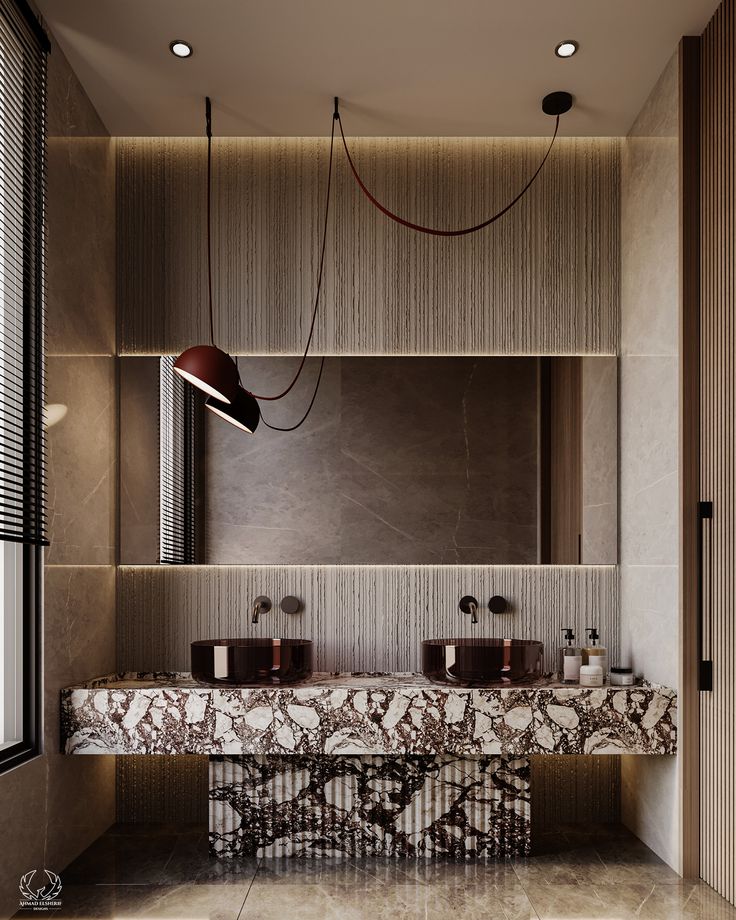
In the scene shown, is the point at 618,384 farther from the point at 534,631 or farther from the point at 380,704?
the point at 380,704

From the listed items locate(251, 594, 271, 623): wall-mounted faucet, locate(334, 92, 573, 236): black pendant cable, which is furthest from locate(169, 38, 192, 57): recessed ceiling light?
locate(251, 594, 271, 623): wall-mounted faucet

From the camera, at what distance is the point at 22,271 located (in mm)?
2674

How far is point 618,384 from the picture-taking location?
11.7 ft

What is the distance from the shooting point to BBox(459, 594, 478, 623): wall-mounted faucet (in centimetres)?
349

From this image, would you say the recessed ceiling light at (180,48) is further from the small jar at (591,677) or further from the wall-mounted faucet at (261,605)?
the small jar at (591,677)

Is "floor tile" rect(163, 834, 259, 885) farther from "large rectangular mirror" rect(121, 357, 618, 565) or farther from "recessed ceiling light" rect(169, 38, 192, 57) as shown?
"recessed ceiling light" rect(169, 38, 192, 57)

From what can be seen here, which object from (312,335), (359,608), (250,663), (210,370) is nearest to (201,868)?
(250,663)

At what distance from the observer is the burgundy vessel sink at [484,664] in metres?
3.04

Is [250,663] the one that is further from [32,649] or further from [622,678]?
[622,678]

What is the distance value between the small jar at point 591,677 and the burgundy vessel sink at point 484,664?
152mm

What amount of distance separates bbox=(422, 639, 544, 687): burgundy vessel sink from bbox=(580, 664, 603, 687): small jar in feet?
0.50

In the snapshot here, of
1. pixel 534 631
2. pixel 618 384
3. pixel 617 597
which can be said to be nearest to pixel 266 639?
pixel 534 631

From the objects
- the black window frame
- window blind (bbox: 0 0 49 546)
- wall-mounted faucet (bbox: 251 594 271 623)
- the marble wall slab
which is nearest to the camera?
window blind (bbox: 0 0 49 546)

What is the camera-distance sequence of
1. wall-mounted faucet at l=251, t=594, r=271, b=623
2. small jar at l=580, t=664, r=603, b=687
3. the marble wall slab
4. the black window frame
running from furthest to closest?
wall-mounted faucet at l=251, t=594, r=271, b=623
small jar at l=580, t=664, r=603, b=687
the marble wall slab
the black window frame
